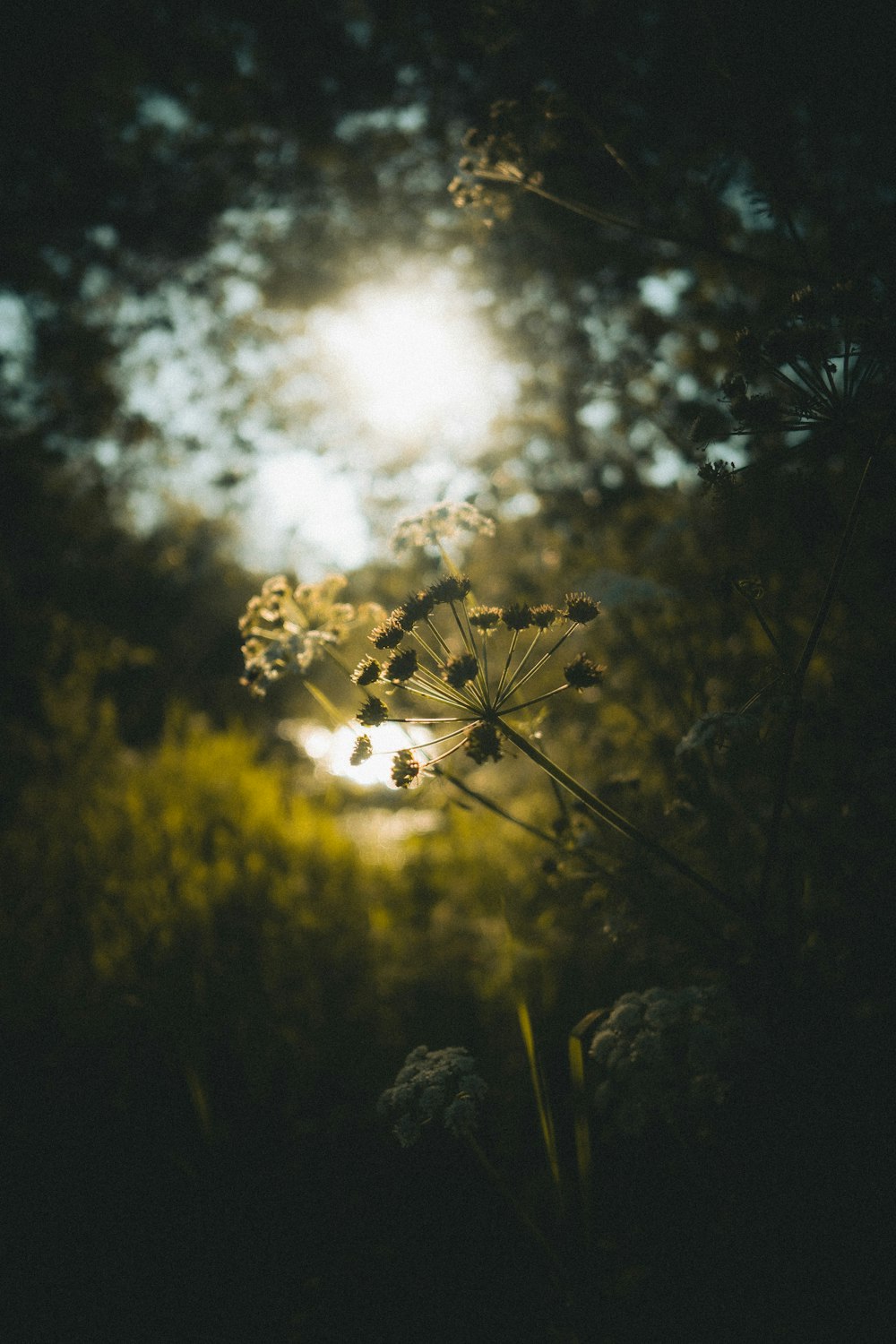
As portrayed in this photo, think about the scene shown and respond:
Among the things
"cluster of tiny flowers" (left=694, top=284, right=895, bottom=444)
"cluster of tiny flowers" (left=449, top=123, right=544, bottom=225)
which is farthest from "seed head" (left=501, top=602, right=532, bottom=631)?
"cluster of tiny flowers" (left=449, top=123, right=544, bottom=225)

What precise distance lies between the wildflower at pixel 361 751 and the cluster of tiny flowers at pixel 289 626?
0.41 m

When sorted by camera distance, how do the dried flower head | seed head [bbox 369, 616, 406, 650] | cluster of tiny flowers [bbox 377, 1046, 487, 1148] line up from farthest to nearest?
seed head [bbox 369, 616, 406, 650] → cluster of tiny flowers [bbox 377, 1046, 487, 1148] → the dried flower head

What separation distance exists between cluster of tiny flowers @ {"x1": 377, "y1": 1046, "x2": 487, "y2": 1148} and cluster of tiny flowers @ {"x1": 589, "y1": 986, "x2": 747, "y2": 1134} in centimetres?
30

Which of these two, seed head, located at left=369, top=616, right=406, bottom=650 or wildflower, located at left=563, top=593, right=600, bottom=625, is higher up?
seed head, located at left=369, top=616, right=406, bottom=650

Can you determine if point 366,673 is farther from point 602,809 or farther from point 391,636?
point 602,809

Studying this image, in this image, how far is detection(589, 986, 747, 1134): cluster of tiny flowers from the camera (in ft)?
4.99

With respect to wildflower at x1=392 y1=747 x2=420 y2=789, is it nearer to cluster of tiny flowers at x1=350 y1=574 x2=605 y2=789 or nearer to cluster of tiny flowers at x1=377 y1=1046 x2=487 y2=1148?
cluster of tiny flowers at x1=350 y1=574 x2=605 y2=789

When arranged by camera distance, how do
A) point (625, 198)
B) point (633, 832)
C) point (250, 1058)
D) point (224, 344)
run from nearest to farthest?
point (633, 832)
point (250, 1058)
point (625, 198)
point (224, 344)

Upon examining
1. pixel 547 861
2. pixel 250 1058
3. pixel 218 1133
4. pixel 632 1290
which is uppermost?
pixel 547 861

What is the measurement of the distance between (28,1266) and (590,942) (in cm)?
234

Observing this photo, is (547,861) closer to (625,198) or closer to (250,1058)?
(250,1058)

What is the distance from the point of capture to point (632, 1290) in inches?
73.0

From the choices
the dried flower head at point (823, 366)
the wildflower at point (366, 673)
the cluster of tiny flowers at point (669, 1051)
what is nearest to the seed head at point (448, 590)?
the wildflower at point (366, 673)

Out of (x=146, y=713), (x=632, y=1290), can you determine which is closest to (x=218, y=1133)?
(x=632, y=1290)
